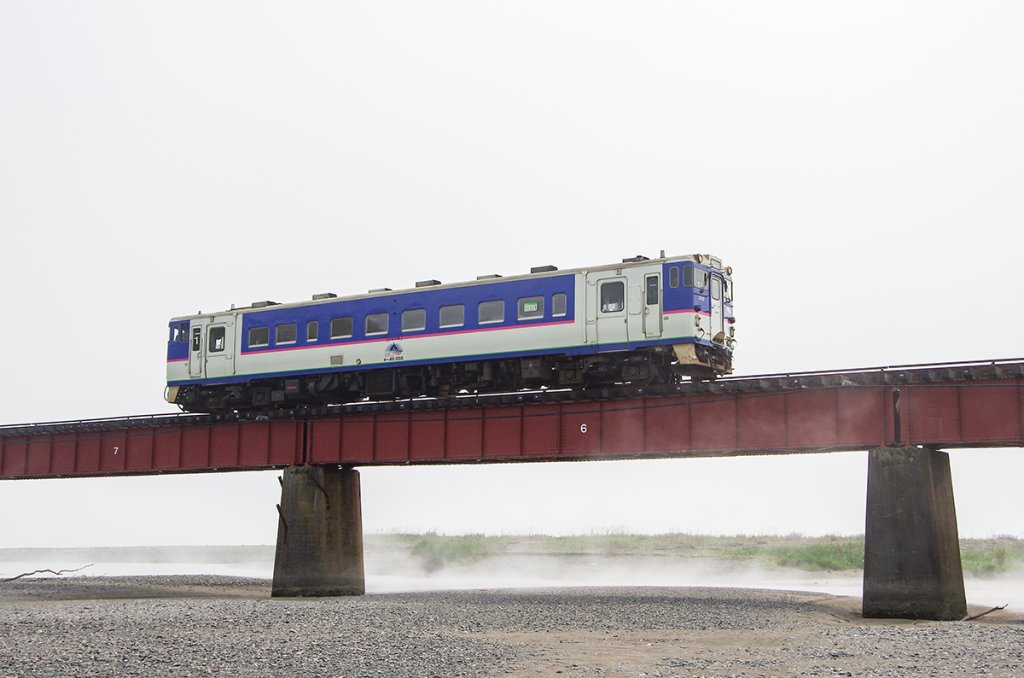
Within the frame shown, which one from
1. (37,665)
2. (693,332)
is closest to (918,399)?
(693,332)

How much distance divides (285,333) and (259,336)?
1294 millimetres

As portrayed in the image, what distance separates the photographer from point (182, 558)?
103 metres

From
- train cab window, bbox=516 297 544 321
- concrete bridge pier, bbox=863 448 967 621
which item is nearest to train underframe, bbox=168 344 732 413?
train cab window, bbox=516 297 544 321

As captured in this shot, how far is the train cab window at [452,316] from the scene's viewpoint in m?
40.2

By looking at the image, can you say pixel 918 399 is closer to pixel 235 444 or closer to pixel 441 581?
pixel 235 444

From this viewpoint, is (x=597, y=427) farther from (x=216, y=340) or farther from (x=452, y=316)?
(x=216, y=340)

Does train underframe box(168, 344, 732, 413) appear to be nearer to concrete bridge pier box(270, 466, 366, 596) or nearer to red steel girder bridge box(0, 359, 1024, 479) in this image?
red steel girder bridge box(0, 359, 1024, 479)

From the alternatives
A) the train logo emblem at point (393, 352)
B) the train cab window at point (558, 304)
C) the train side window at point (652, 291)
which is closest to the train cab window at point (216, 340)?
the train logo emblem at point (393, 352)

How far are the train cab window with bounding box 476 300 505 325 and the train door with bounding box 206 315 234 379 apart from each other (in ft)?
38.2

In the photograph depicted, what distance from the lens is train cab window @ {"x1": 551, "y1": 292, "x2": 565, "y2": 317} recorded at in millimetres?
38156

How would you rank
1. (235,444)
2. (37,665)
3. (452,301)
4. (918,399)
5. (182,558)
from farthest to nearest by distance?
(182,558) → (235,444) → (452,301) → (918,399) → (37,665)

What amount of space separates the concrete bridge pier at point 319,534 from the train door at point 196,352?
667cm

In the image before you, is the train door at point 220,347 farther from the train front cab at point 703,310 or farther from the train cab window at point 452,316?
the train front cab at point 703,310

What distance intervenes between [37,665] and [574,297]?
21416 millimetres
